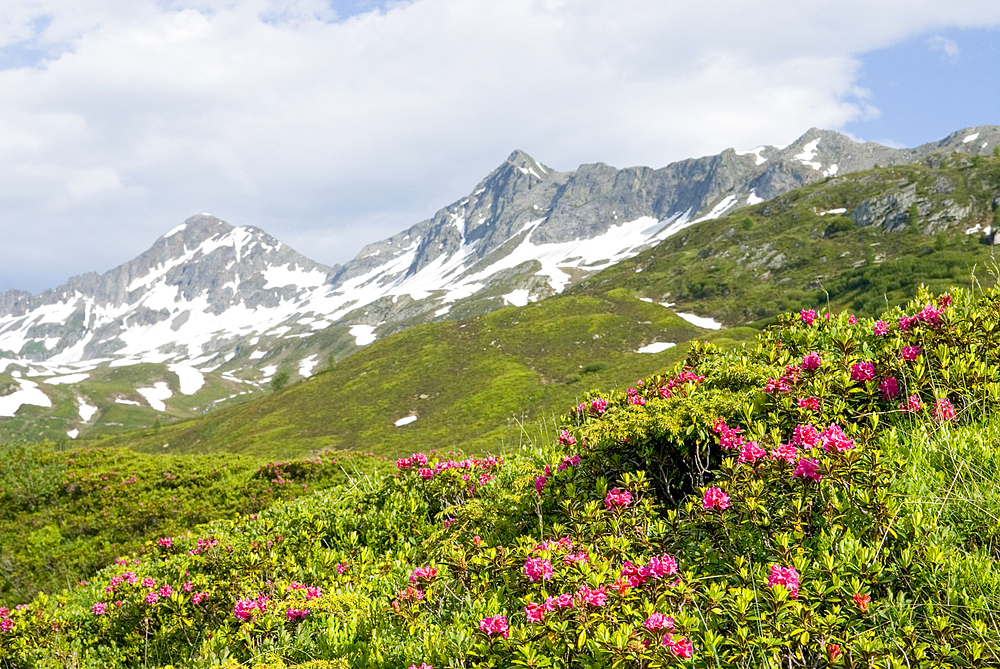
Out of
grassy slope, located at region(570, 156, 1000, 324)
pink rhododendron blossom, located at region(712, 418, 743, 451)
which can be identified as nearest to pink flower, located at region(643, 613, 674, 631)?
pink rhododendron blossom, located at region(712, 418, 743, 451)

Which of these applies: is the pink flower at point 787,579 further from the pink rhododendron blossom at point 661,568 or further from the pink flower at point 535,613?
the pink flower at point 535,613

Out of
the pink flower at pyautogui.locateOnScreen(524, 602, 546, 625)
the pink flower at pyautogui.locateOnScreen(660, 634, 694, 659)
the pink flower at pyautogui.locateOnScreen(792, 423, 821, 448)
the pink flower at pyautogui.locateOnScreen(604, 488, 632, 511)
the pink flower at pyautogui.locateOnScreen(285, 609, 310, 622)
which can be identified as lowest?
the pink flower at pyautogui.locateOnScreen(285, 609, 310, 622)

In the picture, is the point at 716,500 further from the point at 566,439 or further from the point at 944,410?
the point at 944,410

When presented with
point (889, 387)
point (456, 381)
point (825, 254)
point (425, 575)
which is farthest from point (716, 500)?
point (825, 254)

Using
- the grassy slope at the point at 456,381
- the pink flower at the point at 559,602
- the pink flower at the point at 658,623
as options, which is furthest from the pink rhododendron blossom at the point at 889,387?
the grassy slope at the point at 456,381

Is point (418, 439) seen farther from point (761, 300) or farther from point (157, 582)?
point (761, 300)

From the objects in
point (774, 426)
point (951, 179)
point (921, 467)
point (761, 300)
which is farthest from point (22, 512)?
point (951, 179)

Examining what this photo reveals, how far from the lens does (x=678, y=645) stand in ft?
10.6

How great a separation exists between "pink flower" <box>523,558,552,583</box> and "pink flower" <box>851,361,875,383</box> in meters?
3.99

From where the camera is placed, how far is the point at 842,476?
161 inches

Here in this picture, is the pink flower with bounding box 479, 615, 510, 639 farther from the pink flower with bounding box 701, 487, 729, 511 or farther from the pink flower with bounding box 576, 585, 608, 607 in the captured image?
the pink flower with bounding box 701, 487, 729, 511

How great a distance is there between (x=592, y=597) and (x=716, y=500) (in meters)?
1.22

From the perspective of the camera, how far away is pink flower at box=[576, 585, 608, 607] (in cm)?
370

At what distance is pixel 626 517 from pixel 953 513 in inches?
98.4
